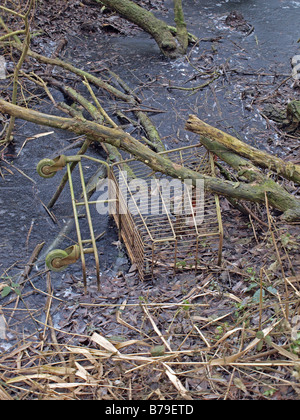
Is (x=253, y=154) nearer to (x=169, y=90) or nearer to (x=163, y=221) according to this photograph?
(x=163, y=221)

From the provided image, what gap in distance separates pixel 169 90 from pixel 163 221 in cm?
350

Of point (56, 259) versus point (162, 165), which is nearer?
point (56, 259)

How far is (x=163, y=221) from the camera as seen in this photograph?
4.60 meters

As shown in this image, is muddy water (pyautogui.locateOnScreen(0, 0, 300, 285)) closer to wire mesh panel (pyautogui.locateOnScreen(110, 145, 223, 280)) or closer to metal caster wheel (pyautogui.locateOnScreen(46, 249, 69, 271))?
wire mesh panel (pyautogui.locateOnScreen(110, 145, 223, 280))

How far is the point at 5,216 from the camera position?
17.4 feet

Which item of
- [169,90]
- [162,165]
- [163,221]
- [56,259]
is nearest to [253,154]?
[162,165]

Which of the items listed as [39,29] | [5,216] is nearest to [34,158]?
[5,216]

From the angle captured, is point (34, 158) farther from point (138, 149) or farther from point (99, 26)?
point (99, 26)

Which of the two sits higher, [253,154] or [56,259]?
[253,154]

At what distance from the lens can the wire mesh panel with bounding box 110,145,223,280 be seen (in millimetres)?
4473

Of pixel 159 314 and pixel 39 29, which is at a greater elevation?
pixel 39 29

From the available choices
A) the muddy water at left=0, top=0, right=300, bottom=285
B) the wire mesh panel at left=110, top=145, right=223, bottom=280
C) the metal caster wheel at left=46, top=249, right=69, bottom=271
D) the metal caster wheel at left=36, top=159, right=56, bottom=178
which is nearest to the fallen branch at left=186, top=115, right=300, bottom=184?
the wire mesh panel at left=110, top=145, right=223, bottom=280
